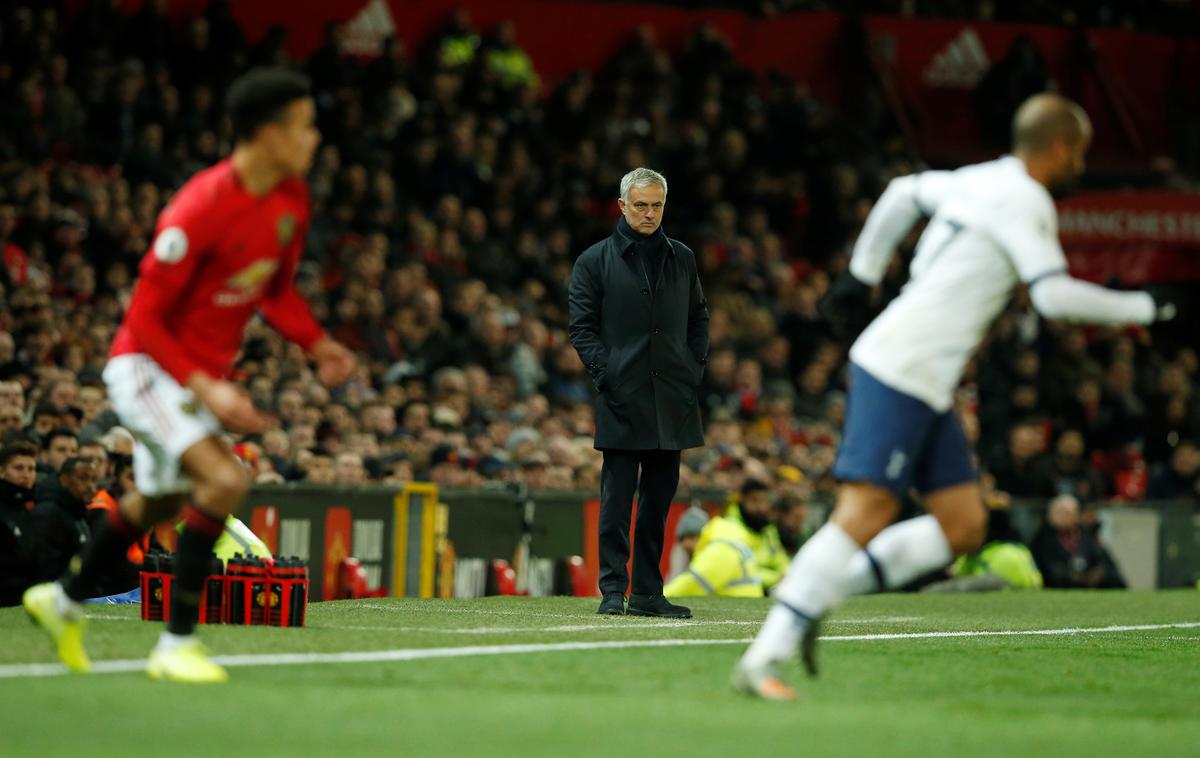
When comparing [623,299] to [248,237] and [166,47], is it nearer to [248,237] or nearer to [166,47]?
[248,237]

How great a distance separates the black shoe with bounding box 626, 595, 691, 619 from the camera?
10.5 m

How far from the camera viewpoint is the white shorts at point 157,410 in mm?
6852

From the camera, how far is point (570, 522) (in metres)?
15.6

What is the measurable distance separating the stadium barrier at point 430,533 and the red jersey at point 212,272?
625 centimetres

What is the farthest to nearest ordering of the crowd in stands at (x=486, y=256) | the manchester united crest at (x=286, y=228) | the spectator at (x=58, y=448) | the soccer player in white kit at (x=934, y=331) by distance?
1. the crowd in stands at (x=486, y=256)
2. the spectator at (x=58, y=448)
3. the manchester united crest at (x=286, y=228)
4. the soccer player in white kit at (x=934, y=331)

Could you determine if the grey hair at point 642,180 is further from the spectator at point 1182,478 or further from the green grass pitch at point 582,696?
the spectator at point 1182,478

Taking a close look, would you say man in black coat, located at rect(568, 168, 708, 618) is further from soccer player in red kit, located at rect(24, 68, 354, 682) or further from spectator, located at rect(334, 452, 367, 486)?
spectator, located at rect(334, 452, 367, 486)

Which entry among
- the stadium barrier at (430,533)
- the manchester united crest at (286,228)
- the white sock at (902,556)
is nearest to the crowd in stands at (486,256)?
the stadium barrier at (430,533)

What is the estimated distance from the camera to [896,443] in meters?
6.70

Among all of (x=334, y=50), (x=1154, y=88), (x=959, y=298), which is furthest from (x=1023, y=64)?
(x=959, y=298)

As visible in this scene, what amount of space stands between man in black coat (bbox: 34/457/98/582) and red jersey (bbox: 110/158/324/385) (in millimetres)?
4568

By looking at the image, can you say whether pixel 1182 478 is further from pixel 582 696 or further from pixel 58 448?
pixel 582 696

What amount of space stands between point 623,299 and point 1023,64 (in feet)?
59.1

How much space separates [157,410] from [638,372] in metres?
4.10
